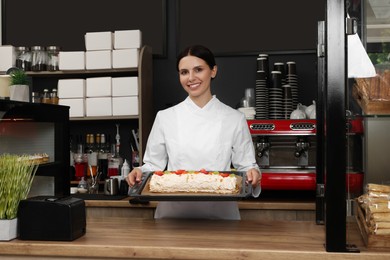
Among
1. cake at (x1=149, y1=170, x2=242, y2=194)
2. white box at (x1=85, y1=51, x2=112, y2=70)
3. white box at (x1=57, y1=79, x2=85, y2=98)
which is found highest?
white box at (x1=85, y1=51, x2=112, y2=70)

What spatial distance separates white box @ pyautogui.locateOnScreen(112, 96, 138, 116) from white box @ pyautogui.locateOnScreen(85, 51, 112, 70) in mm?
299

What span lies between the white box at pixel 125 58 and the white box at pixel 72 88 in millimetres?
337

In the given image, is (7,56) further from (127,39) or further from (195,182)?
(195,182)

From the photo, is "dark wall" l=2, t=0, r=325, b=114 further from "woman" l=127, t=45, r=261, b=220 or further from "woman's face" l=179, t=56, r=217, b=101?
"woman's face" l=179, t=56, r=217, b=101

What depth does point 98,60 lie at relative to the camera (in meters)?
4.33

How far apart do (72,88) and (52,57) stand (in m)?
0.37

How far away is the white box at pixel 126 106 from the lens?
4.27 meters

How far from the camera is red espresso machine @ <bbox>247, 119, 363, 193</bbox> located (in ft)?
12.0

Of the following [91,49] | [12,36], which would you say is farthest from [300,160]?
[12,36]

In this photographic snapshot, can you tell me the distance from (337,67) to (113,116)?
110 inches

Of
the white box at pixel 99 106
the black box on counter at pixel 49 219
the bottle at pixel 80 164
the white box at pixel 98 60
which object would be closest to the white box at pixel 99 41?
the white box at pixel 98 60

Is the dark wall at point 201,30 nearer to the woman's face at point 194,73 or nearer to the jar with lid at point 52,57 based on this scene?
the jar with lid at point 52,57

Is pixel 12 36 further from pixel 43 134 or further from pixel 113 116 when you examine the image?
pixel 43 134

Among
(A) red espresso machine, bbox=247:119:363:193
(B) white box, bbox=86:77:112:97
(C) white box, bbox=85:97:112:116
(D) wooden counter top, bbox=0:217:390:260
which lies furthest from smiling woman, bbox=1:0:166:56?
(D) wooden counter top, bbox=0:217:390:260
